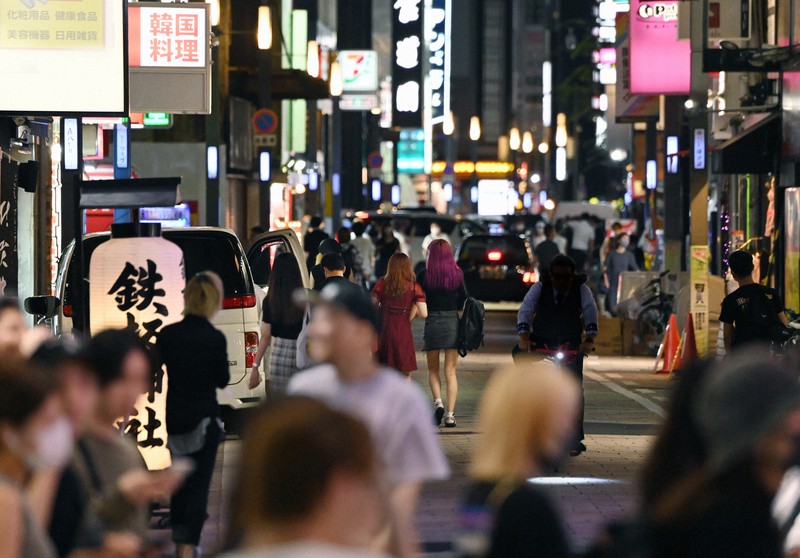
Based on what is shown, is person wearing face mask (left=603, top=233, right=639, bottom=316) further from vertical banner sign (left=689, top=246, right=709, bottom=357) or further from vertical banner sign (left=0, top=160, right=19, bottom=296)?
vertical banner sign (left=0, top=160, right=19, bottom=296)

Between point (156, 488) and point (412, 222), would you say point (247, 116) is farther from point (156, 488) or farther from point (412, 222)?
point (156, 488)

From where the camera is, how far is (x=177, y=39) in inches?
872

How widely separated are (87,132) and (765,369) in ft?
73.1

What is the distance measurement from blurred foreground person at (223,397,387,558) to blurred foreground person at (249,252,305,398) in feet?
31.3

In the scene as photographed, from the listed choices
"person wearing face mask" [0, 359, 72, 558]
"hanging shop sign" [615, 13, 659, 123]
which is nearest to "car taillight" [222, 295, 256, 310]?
"person wearing face mask" [0, 359, 72, 558]

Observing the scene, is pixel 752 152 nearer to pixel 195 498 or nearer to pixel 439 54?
pixel 195 498

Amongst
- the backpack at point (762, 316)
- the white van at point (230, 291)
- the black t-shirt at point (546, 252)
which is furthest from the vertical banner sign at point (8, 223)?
the black t-shirt at point (546, 252)

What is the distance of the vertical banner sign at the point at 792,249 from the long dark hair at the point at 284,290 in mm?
10532

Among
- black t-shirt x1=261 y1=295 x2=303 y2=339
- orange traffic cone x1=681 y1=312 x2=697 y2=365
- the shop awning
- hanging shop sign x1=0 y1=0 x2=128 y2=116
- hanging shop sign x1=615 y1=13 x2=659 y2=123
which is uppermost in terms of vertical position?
hanging shop sign x1=615 y1=13 x2=659 y2=123

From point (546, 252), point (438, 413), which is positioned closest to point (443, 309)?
point (438, 413)

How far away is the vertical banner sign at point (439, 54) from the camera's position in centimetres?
10756

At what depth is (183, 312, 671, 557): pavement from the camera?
35.0 feet

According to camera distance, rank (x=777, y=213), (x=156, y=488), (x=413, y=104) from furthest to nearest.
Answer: (x=413, y=104), (x=777, y=213), (x=156, y=488)

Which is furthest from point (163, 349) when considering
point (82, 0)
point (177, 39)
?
point (177, 39)
